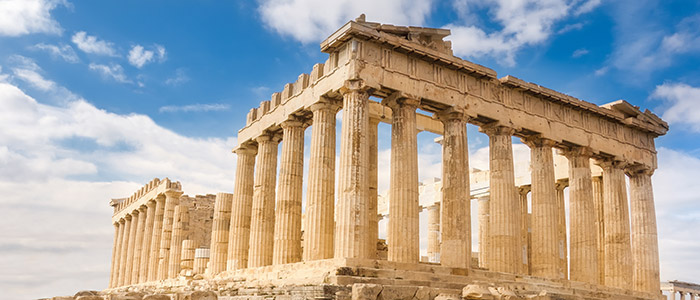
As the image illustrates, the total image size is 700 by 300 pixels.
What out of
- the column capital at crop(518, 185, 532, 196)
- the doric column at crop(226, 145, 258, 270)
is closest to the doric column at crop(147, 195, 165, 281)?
the doric column at crop(226, 145, 258, 270)

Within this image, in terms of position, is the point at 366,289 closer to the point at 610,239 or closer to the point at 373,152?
the point at 373,152

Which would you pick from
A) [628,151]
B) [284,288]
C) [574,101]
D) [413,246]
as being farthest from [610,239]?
[284,288]

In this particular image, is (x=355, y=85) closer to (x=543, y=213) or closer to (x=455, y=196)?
(x=455, y=196)

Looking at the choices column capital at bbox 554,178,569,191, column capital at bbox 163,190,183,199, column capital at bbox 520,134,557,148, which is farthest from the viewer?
column capital at bbox 163,190,183,199

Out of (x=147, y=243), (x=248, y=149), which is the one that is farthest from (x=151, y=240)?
(x=248, y=149)

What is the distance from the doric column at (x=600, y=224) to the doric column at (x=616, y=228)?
1775mm

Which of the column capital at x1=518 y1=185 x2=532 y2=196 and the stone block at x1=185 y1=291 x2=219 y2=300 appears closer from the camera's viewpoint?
the stone block at x1=185 y1=291 x2=219 y2=300

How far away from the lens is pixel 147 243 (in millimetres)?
46750

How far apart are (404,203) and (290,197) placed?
17.7ft

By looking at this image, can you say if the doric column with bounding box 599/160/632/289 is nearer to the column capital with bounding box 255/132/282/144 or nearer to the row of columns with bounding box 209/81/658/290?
the row of columns with bounding box 209/81/658/290

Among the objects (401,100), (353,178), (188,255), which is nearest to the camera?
(353,178)

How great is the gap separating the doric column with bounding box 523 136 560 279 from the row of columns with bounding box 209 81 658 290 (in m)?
0.04

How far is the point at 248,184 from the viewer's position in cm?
3341

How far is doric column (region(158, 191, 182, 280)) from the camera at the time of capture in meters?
43.4
